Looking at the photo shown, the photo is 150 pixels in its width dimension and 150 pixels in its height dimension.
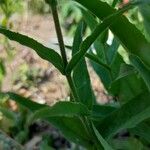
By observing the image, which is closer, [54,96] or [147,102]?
[147,102]

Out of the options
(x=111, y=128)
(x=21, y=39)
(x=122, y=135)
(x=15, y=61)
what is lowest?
(x=15, y=61)

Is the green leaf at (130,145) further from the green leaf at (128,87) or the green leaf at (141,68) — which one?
the green leaf at (141,68)

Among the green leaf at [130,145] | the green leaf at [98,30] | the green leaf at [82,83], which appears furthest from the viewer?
the green leaf at [130,145]

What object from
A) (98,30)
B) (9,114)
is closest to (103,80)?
(98,30)

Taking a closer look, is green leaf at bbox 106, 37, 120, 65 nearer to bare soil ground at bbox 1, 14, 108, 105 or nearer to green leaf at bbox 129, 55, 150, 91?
green leaf at bbox 129, 55, 150, 91

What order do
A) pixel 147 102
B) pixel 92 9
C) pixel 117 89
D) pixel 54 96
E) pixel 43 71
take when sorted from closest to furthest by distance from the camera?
pixel 92 9 → pixel 147 102 → pixel 117 89 → pixel 54 96 → pixel 43 71

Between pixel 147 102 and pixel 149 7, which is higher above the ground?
pixel 149 7

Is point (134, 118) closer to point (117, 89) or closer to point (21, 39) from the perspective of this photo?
point (117, 89)

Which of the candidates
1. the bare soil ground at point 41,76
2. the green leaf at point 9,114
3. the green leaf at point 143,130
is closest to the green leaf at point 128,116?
the green leaf at point 143,130

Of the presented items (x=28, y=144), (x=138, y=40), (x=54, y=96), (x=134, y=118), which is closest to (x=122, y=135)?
(x=28, y=144)
